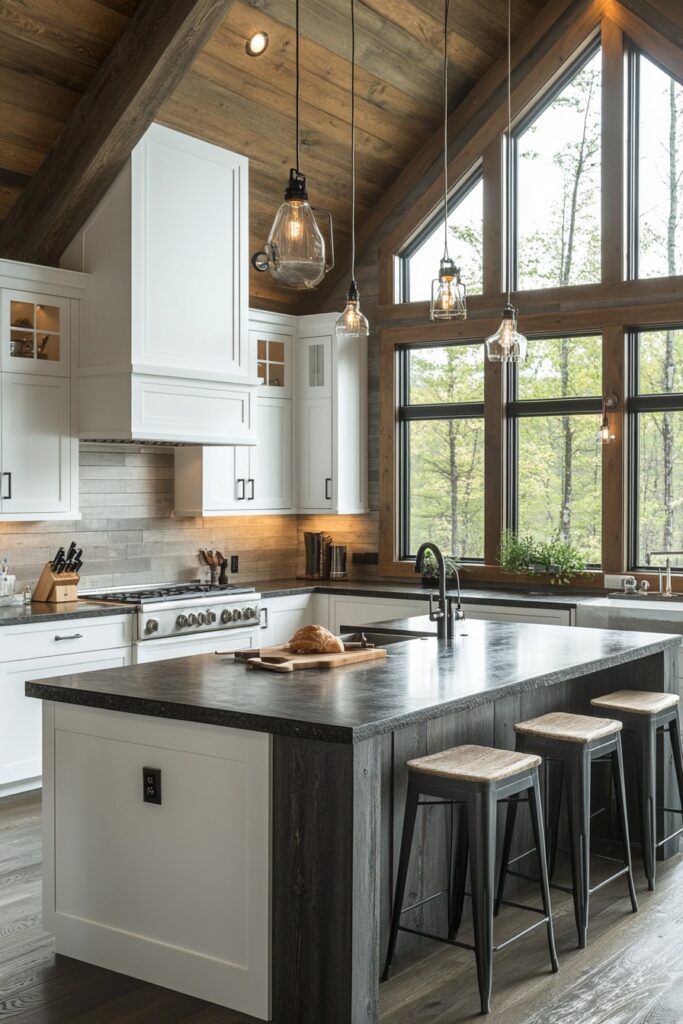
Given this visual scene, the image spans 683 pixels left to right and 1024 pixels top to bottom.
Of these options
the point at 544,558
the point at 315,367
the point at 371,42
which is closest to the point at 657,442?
the point at 544,558

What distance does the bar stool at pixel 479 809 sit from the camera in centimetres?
323

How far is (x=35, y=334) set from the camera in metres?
5.87

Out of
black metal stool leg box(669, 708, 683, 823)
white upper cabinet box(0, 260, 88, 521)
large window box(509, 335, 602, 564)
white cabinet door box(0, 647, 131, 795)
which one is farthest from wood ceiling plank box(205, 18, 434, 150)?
black metal stool leg box(669, 708, 683, 823)

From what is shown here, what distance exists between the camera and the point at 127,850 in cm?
338

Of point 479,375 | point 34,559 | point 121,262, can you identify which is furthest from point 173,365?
point 479,375

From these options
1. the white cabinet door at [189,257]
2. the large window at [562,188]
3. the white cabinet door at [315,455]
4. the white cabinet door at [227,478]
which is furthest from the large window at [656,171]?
Result: the white cabinet door at [227,478]

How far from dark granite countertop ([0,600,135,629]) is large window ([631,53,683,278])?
11.9ft

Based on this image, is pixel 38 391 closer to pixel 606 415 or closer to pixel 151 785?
pixel 151 785

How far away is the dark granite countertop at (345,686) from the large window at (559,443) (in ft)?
8.26

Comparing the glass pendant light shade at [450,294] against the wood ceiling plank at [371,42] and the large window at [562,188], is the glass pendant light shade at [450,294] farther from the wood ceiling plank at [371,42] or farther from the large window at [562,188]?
the large window at [562,188]

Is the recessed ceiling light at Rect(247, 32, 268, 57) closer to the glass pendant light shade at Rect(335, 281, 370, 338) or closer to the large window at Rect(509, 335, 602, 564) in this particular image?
the large window at Rect(509, 335, 602, 564)

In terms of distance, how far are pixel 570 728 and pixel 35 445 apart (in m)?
3.26

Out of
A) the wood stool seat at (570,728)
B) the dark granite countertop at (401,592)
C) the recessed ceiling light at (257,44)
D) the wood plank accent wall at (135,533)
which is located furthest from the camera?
the dark granite countertop at (401,592)

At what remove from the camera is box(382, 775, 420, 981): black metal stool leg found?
3410 millimetres
